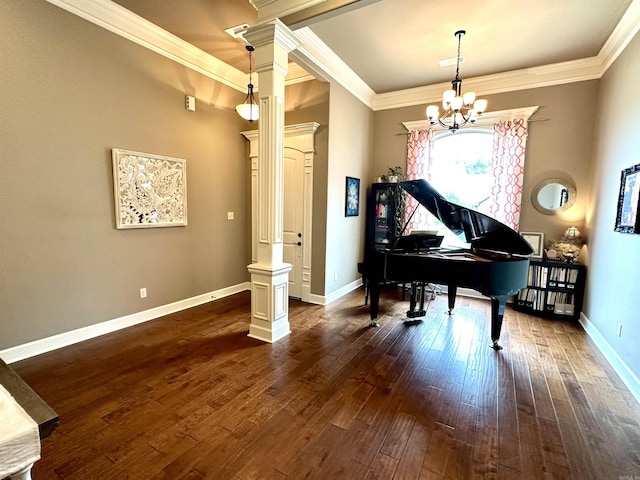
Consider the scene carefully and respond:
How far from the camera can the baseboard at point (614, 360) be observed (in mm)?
2392

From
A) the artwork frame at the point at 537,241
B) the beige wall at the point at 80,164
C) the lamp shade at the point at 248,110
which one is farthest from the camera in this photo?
the artwork frame at the point at 537,241

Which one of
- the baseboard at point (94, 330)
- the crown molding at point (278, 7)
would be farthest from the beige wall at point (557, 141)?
the baseboard at point (94, 330)

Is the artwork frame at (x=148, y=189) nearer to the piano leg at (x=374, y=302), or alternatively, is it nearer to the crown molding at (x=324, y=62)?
the crown molding at (x=324, y=62)

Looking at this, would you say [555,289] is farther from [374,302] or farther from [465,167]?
[374,302]

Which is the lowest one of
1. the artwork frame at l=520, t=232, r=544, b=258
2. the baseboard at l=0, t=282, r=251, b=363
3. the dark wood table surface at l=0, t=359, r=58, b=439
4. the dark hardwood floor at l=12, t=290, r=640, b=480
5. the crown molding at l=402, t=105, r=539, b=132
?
the dark hardwood floor at l=12, t=290, r=640, b=480

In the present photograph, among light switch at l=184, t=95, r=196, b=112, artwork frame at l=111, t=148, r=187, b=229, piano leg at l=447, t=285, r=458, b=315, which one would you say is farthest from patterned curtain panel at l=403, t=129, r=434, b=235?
artwork frame at l=111, t=148, r=187, b=229

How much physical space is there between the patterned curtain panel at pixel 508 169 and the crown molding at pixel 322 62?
607mm

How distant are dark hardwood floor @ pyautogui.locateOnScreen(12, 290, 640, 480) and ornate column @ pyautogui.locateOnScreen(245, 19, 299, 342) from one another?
1.30 feet

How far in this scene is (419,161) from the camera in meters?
5.10

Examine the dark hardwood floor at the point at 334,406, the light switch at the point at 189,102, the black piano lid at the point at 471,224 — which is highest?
the light switch at the point at 189,102

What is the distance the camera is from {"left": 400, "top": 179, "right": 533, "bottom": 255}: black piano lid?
9.91 ft

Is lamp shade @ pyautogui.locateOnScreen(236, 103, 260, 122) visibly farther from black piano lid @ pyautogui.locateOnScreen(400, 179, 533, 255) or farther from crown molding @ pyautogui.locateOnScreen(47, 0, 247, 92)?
black piano lid @ pyautogui.locateOnScreen(400, 179, 533, 255)

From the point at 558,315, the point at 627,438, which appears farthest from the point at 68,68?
the point at 558,315

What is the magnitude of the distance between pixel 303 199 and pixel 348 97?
174cm
